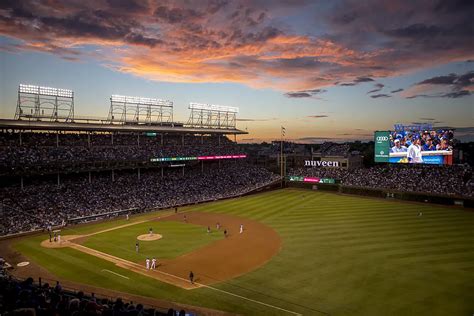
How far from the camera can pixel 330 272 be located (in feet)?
83.5

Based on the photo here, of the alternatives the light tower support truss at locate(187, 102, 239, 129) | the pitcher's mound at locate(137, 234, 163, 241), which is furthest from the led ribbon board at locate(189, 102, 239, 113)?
the pitcher's mound at locate(137, 234, 163, 241)

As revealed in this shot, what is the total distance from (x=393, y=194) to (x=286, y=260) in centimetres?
3788

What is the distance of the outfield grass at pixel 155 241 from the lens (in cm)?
3061

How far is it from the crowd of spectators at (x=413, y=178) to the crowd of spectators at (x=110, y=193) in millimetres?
17152

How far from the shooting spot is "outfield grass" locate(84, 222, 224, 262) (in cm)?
3061

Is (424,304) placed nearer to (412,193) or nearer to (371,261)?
(371,261)

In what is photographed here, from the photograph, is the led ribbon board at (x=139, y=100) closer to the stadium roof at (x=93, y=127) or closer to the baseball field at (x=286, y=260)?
the stadium roof at (x=93, y=127)

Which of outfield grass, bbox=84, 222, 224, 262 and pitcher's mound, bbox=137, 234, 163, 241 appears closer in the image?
outfield grass, bbox=84, 222, 224, 262

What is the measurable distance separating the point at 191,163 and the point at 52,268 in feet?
143

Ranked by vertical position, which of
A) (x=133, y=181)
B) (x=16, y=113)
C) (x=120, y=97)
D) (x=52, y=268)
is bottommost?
(x=52, y=268)

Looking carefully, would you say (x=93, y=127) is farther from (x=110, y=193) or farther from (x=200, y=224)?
(x=200, y=224)

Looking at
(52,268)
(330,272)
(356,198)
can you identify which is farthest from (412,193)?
(52,268)

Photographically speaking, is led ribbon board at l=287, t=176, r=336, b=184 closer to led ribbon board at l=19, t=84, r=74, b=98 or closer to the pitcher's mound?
the pitcher's mound

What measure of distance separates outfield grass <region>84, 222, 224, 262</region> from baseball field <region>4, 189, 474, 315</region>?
100 mm
